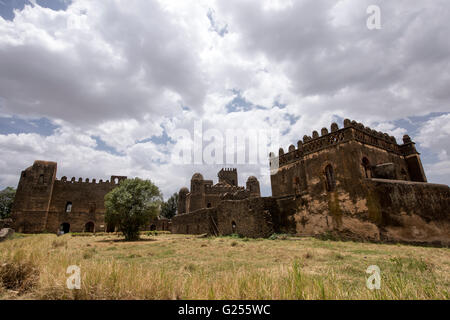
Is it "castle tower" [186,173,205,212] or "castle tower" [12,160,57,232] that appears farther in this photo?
"castle tower" [186,173,205,212]

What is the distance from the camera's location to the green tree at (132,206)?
1828cm

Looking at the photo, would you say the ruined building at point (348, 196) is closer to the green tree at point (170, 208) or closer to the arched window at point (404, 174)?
the arched window at point (404, 174)

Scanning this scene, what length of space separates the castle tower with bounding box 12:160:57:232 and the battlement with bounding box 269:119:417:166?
35.7 metres

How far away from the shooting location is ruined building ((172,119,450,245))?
33.6 ft

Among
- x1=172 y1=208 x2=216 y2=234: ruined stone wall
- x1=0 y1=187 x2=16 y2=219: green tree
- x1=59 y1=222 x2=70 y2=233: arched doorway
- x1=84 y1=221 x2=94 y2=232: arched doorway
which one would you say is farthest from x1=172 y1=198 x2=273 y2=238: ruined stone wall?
x1=0 y1=187 x2=16 y2=219: green tree

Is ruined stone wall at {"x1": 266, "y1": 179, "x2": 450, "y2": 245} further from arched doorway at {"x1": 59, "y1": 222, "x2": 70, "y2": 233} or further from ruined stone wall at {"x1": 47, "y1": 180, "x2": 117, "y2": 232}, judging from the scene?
arched doorway at {"x1": 59, "y1": 222, "x2": 70, "y2": 233}

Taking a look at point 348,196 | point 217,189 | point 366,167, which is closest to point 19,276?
point 348,196

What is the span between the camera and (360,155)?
41.9 feet

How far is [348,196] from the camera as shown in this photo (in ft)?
40.4

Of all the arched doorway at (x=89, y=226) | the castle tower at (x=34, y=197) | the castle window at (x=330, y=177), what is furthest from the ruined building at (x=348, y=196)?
the castle tower at (x=34, y=197)

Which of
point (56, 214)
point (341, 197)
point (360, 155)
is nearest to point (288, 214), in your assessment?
point (341, 197)

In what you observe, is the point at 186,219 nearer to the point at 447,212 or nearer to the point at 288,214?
the point at 288,214

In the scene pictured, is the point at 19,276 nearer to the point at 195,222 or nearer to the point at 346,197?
the point at 346,197
